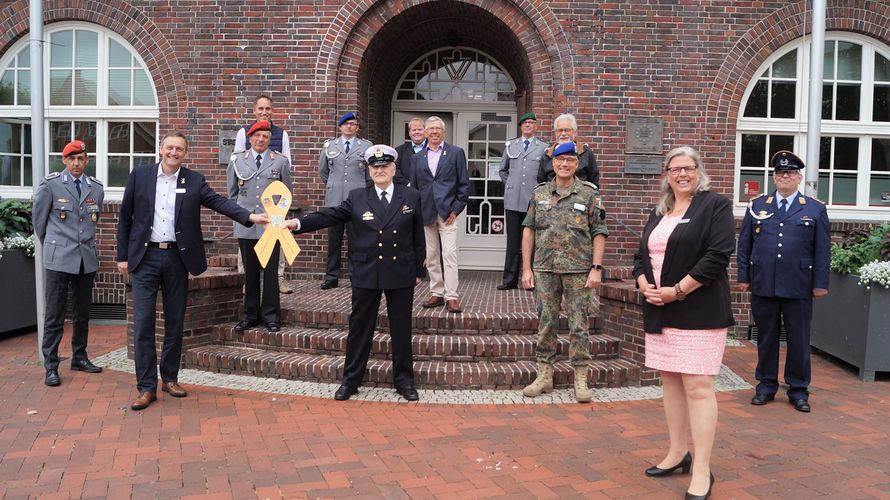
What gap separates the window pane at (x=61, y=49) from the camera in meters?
9.59

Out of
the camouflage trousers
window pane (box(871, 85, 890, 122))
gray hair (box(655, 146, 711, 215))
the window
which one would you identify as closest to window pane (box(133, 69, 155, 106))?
the camouflage trousers

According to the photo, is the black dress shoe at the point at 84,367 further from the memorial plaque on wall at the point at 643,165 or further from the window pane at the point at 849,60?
the window pane at the point at 849,60

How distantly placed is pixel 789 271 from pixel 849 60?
16.6 feet

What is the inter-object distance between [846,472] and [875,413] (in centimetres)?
165

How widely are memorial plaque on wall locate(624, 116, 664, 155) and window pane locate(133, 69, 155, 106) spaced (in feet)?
21.0

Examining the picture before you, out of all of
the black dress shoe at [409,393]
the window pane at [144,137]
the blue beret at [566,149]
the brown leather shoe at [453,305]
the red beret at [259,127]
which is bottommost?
the black dress shoe at [409,393]

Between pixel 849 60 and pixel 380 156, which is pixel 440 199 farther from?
pixel 849 60

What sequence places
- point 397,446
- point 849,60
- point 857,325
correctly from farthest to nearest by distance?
point 849,60 → point 857,325 → point 397,446

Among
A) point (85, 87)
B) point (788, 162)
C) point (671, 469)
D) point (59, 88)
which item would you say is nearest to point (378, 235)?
point (671, 469)

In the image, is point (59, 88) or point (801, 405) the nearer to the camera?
point (801, 405)

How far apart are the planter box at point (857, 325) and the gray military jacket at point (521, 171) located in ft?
11.1

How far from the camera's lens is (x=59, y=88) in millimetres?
9742

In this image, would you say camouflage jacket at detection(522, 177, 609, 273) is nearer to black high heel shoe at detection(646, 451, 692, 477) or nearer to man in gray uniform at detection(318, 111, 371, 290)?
black high heel shoe at detection(646, 451, 692, 477)

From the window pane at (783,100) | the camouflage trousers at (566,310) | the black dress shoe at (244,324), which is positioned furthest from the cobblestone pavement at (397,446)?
the window pane at (783,100)
